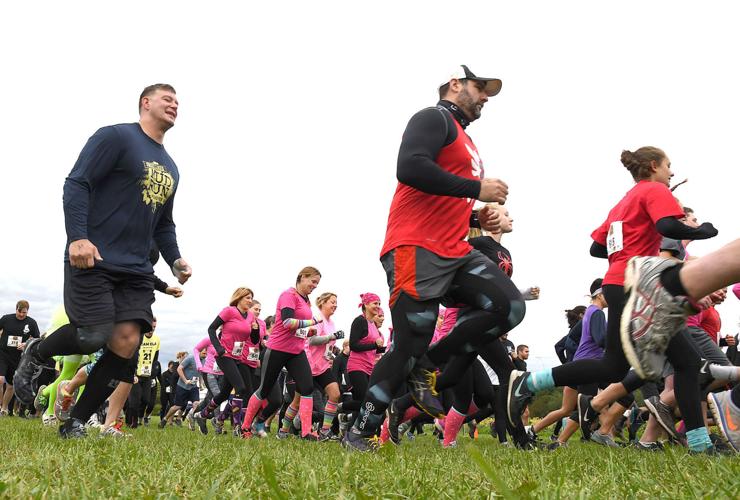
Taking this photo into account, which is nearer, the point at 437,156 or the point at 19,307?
the point at 437,156

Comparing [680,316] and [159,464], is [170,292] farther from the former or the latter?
[680,316]

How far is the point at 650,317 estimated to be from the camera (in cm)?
284

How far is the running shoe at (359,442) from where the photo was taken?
4367 millimetres

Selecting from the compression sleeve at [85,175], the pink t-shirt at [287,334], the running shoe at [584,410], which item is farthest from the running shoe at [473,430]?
the compression sleeve at [85,175]

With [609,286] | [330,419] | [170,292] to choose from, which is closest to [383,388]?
[609,286]

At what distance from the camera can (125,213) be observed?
16.4 feet

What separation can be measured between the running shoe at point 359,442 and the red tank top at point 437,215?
1202 mm

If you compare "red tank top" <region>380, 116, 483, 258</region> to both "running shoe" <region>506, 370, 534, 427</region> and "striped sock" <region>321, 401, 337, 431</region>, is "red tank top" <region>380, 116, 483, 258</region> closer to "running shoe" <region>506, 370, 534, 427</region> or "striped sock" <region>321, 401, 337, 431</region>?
"running shoe" <region>506, 370, 534, 427</region>

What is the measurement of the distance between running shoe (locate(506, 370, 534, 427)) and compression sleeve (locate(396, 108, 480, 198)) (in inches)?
63.4

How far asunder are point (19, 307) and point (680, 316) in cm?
1698

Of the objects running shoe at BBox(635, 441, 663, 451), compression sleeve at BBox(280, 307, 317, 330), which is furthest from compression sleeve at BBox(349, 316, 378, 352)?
running shoe at BBox(635, 441, 663, 451)

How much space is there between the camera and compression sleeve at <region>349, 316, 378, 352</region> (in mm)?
9898

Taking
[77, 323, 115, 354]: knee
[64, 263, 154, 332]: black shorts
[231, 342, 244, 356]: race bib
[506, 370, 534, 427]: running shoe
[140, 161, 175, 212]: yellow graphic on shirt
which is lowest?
[231, 342, 244, 356]: race bib

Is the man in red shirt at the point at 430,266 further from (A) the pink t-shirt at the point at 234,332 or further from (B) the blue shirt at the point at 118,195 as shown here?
(A) the pink t-shirt at the point at 234,332
